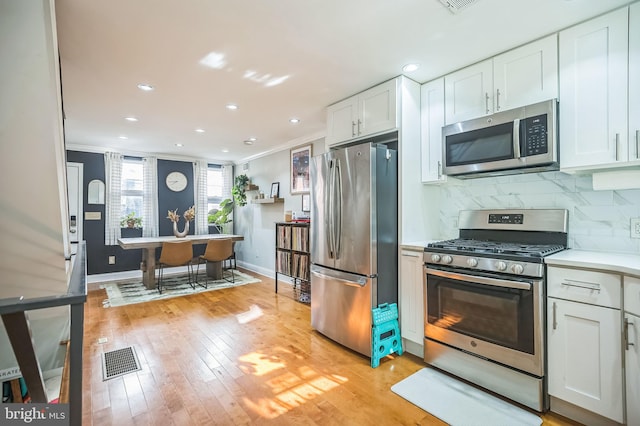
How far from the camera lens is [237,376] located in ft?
7.67

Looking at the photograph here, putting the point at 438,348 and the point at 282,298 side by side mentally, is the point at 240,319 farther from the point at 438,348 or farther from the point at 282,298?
the point at 438,348

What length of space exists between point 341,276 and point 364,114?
5.08 feet

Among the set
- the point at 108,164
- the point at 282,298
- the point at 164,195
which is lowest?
the point at 282,298

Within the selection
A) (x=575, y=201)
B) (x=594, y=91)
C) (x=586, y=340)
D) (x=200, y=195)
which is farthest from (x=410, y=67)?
(x=200, y=195)

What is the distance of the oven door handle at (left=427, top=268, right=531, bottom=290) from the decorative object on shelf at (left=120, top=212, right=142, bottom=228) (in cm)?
552

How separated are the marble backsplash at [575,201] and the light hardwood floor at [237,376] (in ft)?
3.95

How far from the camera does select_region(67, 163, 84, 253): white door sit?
5219mm

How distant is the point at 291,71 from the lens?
102 inches

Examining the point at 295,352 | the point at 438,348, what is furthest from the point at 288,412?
the point at 438,348

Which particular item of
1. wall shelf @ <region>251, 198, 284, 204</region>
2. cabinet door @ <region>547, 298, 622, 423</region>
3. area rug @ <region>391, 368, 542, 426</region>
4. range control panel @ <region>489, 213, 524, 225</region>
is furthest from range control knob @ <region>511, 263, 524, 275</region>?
wall shelf @ <region>251, 198, 284, 204</region>

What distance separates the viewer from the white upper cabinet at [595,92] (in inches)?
71.4

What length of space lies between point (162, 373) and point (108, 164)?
465 cm

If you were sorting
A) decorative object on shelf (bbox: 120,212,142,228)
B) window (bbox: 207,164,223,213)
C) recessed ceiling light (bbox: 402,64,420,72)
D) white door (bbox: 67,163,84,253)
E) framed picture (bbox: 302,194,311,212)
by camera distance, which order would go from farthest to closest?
window (bbox: 207,164,223,213), decorative object on shelf (bbox: 120,212,142,228), white door (bbox: 67,163,84,253), framed picture (bbox: 302,194,311,212), recessed ceiling light (bbox: 402,64,420,72)

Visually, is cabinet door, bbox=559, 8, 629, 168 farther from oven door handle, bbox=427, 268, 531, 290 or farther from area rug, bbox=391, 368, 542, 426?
area rug, bbox=391, 368, 542, 426
